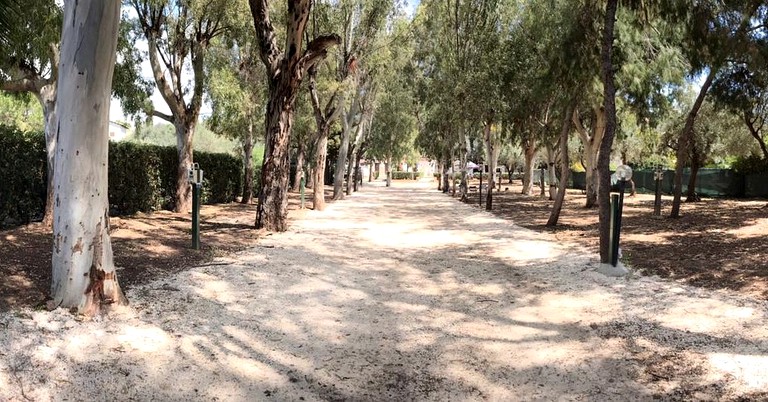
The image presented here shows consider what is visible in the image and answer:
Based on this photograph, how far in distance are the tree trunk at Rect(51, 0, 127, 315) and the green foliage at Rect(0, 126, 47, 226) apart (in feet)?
22.9

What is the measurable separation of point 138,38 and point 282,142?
642 centimetres

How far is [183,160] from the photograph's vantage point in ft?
58.9

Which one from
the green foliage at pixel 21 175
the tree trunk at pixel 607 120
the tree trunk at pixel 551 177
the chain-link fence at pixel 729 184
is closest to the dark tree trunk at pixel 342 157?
the tree trunk at pixel 551 177

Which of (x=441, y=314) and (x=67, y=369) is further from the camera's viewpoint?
(x=441, y=314)

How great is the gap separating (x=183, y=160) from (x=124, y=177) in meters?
3.14

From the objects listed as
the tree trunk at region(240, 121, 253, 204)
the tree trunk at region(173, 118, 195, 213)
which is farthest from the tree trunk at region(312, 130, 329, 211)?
the tree trunk at region(173, 118, 195, 213)

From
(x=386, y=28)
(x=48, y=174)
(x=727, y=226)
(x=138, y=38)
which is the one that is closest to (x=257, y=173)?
(x=386, y=28)

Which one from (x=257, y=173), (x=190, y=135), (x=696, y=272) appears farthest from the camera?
(x=257, y=173)

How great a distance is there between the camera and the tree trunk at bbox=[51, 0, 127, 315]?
4914 mm

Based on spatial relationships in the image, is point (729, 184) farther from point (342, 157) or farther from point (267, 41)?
point (267, 41)

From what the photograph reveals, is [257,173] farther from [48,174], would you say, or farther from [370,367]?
[370,367]

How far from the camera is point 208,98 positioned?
18.0 metres

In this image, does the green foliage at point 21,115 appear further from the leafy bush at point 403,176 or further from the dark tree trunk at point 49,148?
the leafy bush at point 403,176

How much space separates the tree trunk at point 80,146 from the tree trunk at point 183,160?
43.0ft
